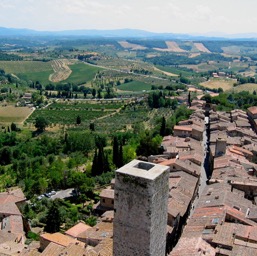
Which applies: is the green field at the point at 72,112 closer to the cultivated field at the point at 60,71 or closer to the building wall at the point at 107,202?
the building wall at the point at 107,202

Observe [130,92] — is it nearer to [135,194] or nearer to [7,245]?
[7,245]

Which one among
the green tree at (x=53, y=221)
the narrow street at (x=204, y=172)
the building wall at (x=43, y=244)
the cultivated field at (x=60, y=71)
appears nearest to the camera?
the building wall at (x=43, y=244)

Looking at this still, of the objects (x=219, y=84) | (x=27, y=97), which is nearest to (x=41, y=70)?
(x=27, y=97)

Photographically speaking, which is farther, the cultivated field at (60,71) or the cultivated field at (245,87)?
the cultivated field at (60,71)

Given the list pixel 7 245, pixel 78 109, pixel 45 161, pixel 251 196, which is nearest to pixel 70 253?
pixel 7 245

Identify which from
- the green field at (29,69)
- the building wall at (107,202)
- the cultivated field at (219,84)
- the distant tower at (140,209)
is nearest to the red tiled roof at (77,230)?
the building wall at (107,202)

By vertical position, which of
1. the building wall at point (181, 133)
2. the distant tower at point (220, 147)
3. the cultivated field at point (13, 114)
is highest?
the distant tower at point (220, 147)

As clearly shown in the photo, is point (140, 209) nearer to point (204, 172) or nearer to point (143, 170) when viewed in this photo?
point (143, 170)
